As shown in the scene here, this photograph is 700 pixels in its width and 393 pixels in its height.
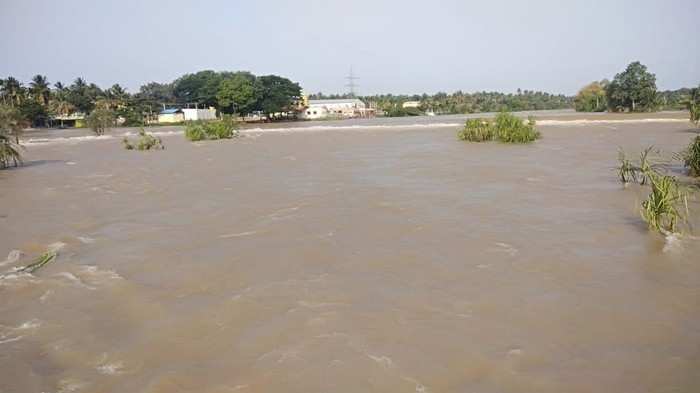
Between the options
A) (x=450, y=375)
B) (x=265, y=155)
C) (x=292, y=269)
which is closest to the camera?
(x=450, y=375)

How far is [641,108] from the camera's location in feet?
178

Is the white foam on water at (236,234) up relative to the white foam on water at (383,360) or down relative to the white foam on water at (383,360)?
up

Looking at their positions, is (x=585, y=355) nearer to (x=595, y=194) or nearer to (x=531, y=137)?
(x=595, y=194)

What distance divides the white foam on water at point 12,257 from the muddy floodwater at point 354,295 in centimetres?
4

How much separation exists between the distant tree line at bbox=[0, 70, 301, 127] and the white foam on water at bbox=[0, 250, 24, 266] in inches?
2135

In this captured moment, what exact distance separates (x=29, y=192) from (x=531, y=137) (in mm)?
18186

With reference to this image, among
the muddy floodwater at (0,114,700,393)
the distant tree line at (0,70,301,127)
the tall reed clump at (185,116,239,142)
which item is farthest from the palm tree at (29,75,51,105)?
the muddy floodwater at (0,114,700,393)

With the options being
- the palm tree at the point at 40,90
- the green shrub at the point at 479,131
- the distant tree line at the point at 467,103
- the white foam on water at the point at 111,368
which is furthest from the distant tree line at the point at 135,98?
the white foam on water at the point at 111,368

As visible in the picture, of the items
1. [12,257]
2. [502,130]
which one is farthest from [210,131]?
[12,257]

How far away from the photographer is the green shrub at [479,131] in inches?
870

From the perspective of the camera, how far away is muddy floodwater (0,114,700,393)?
3.48m

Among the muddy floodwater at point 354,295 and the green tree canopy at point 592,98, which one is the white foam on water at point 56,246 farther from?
the green tree canopy at point 592,98

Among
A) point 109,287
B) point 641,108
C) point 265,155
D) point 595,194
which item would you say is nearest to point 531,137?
point 265,155

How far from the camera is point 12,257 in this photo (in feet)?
21.1
